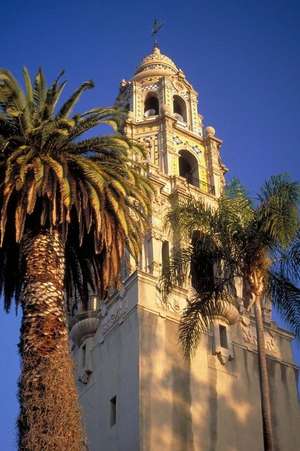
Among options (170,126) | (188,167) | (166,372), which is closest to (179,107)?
(170,126)

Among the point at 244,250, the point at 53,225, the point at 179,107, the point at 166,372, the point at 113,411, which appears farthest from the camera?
the point at 179,107

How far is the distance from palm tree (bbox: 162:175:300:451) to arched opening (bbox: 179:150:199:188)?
17377 millimetres

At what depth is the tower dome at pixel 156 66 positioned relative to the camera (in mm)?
47672

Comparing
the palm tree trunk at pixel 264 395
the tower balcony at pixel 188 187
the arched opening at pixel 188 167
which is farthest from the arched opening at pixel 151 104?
the palm tree trunk at pixel 264 395

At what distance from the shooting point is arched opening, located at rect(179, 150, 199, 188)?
42.5 m

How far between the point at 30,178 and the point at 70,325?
15919mm

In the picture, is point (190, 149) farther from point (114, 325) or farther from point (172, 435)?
point (172, 435)

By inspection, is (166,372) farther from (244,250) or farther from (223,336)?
(244,250)

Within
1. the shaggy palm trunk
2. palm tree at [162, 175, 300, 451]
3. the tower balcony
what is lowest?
the shaggy palm trunk

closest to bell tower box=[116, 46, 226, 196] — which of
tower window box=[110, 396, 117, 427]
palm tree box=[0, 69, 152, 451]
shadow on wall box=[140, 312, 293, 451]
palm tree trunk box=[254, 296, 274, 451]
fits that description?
shadow on wall box=[140, 312, 293, 451]

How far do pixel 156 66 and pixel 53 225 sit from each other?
29.9m

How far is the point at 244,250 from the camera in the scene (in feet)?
75.4

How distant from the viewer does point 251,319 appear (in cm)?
3503

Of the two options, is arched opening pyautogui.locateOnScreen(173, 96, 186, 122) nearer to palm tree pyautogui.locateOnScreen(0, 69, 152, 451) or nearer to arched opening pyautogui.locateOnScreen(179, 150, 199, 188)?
arched opening pyautogui.locateOnScreen(179, 150, 199, 188)
